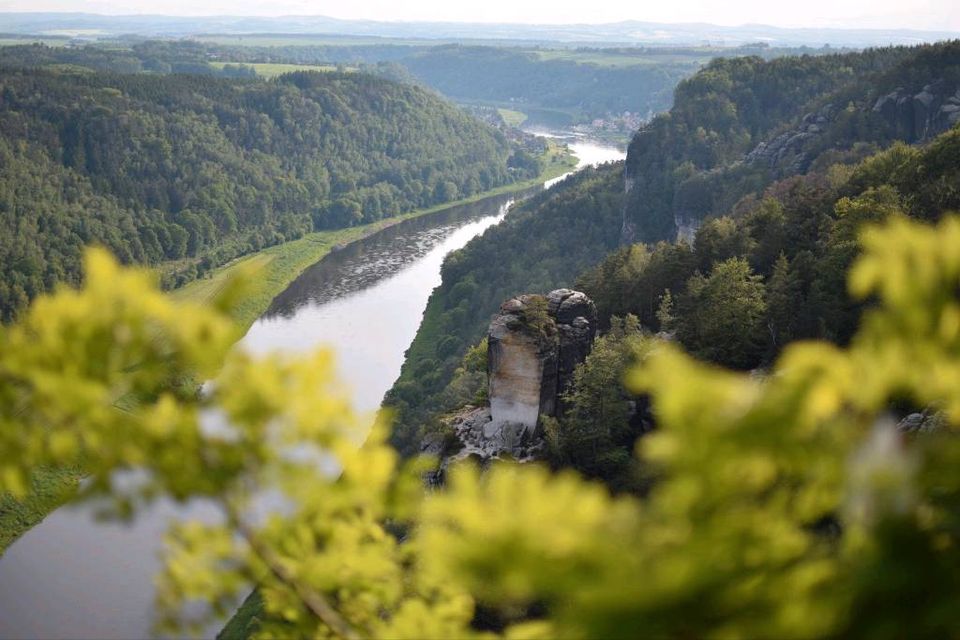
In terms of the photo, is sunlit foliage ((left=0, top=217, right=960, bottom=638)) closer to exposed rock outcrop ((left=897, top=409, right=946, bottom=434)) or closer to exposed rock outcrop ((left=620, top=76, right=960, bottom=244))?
exposed rock outcrop ((left=897, top=409, right=946, bottom=434))

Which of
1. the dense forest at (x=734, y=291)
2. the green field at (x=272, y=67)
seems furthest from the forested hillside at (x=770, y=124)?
the green field at (x=272, y=67)

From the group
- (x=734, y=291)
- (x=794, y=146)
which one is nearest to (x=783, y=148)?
(x=794, y=146)

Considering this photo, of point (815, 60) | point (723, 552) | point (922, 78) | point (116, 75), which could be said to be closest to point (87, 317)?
point (723, 552)

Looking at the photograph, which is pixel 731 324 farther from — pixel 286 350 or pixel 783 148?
pixel 783 148

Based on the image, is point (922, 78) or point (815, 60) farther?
point (815, 60)

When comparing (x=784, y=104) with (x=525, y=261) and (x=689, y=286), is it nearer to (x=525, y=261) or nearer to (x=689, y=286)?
(x=525, y=261)

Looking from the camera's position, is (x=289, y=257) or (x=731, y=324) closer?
(x=731, y=324)
